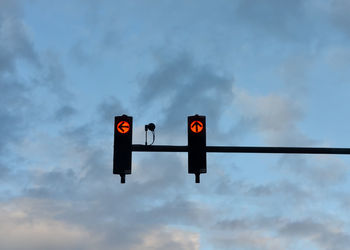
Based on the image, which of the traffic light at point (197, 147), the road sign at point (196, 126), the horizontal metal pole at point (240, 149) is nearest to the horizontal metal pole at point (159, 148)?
the horizontal metal pole at point (240, 149)

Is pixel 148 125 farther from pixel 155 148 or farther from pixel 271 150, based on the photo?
pixel 271 150

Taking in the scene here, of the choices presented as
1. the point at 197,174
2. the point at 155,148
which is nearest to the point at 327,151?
the point at 197,174

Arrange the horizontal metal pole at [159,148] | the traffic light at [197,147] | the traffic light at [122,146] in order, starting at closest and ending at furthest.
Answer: the traffic light at [122,146]
the traffic light at [197,147]
the horizontal metal pole at [159,148]

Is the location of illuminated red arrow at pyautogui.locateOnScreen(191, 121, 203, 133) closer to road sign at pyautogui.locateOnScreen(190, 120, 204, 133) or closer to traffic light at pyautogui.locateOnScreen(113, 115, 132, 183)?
road sign at pyautogui.locateOnScreen(190, 120, 204, 133)

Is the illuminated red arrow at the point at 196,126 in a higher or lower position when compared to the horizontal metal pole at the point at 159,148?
higher

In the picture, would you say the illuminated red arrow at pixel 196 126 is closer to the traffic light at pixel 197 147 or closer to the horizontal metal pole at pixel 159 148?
the traffic light at pixel 197 147

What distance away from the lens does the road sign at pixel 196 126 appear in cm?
897

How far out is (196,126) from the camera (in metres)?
8.98

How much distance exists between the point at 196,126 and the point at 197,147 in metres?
0.41

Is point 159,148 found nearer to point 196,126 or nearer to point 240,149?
point 196,126

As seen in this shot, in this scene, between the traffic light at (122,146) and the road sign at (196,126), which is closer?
the traffic light at (122,146)

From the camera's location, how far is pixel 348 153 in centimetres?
928

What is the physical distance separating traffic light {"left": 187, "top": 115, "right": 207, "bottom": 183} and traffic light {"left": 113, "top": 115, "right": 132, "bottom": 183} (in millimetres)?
1171

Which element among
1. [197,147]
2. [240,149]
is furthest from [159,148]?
[240,149]
